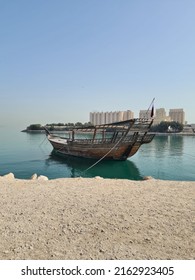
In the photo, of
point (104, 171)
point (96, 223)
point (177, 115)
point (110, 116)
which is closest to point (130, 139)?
point (104, 171)

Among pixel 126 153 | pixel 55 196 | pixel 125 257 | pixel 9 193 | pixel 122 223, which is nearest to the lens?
pixel 125 257

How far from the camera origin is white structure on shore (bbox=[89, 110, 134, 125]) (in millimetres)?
163125

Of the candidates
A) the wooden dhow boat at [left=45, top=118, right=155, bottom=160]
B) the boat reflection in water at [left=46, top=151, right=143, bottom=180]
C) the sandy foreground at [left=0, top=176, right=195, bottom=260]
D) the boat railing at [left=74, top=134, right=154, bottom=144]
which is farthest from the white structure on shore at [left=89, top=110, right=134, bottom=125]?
the sandy foreground at [left=0, top=176, right=195, bottom=260]

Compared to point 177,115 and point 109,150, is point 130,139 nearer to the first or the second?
point 109,150

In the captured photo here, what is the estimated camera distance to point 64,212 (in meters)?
6.64

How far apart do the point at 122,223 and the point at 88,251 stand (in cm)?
154

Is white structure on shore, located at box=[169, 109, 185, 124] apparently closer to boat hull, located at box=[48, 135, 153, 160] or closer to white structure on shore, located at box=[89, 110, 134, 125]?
white structure on shore, located at box=[89, 110, 134, 125]

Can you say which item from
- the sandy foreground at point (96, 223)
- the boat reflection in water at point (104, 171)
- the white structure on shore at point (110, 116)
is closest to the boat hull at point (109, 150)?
the boat reflection in water at point (104, 171)

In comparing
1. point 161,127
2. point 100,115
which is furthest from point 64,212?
point 100,115

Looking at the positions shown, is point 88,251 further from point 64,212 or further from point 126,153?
point 126,153

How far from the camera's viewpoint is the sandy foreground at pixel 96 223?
4570 mm

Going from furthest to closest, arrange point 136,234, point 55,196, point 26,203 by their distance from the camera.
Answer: point 55,196, point 26,203, point 136,234

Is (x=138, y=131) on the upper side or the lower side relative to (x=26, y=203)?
upper
